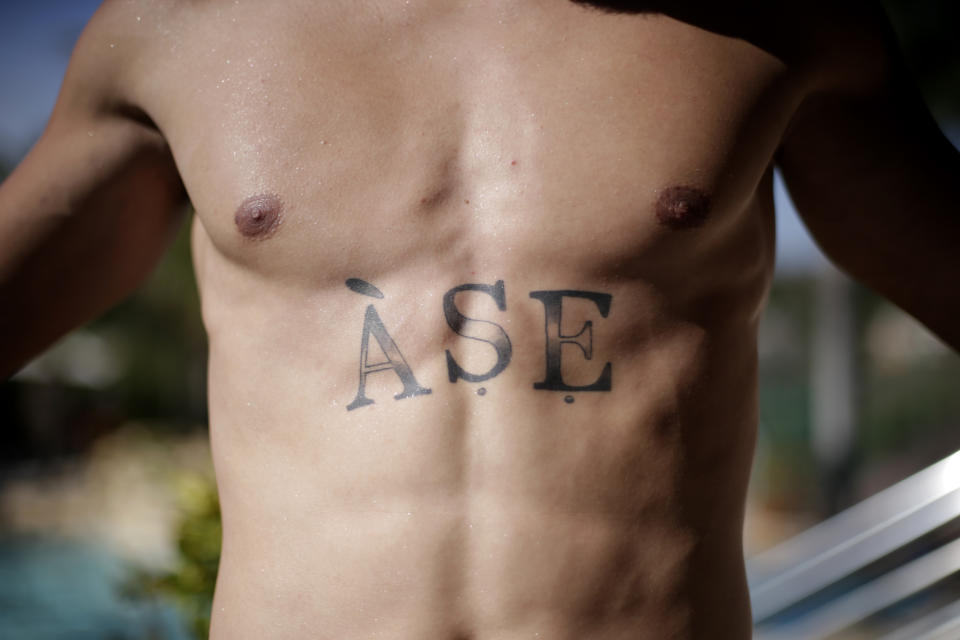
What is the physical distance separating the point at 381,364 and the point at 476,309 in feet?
0.51

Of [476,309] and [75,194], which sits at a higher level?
[75,194]

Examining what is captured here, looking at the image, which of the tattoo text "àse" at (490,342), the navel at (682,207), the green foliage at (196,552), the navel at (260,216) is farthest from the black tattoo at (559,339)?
the green foliage at (196,552)

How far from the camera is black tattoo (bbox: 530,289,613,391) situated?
46.7 inches

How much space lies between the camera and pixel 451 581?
3.76 feet

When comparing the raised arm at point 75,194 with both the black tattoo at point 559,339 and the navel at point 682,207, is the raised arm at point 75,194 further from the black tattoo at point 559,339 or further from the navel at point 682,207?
the navel at point 682,207

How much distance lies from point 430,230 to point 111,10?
650mm

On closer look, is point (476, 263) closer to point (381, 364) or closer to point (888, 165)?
point (381, 364)

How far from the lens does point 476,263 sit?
3.95ft

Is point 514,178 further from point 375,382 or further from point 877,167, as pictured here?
point 877,167

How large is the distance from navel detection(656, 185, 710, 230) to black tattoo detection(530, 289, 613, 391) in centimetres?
15

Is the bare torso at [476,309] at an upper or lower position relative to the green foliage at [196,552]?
upper

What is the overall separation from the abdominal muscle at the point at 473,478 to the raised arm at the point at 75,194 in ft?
1.09

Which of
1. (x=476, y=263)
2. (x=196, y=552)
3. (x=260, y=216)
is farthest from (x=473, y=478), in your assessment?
(x=196, y=552)

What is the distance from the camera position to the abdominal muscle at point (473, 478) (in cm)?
115
